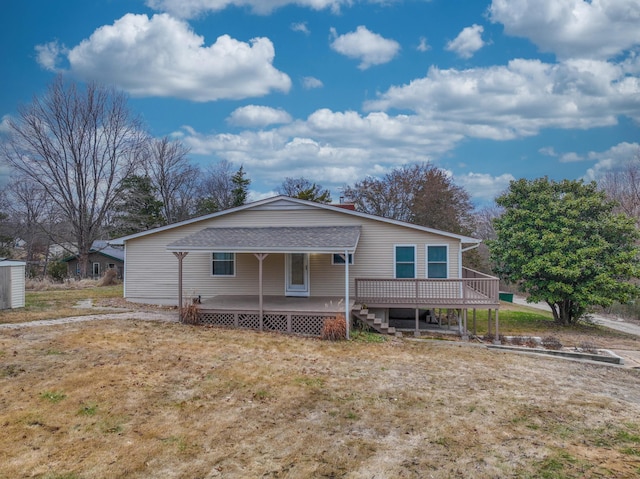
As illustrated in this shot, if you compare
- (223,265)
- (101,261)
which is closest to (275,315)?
(223,265)

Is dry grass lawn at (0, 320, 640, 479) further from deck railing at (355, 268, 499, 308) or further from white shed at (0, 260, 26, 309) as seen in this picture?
white shed at (0, 260, 26, 309)

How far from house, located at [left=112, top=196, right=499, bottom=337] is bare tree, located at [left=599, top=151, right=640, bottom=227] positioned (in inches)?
1036

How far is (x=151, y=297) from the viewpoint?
15734 mm

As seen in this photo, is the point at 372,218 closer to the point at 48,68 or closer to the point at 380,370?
the point at 380,370

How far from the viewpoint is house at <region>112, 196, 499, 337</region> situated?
39.8 feet

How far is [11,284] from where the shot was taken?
44.2 feet

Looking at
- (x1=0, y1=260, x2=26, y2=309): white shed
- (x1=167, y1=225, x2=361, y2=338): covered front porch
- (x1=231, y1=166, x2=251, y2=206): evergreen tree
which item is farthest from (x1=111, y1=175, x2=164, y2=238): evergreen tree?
(x1=167, y1=225, x2=361, y2=338): covered front porch

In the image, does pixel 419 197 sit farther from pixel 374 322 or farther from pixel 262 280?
pixel 262 280

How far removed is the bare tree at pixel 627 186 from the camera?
32.8 meters

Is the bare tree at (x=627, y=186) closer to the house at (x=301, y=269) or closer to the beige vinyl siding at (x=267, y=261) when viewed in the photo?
the house at (x=301, y=269)

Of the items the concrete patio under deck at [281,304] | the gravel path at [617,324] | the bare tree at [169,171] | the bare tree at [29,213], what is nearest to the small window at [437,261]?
the concrete patio under deck at [281,304]

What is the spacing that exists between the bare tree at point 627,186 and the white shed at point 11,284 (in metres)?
39.3

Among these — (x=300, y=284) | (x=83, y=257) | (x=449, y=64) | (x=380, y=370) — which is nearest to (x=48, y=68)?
(x=83, y=257)

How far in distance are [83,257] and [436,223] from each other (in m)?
27.9
